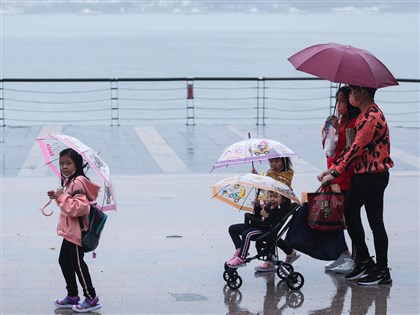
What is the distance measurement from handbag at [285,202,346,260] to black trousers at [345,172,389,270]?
14 cm

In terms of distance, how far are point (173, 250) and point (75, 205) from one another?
7.14ft

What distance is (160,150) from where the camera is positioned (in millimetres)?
15461

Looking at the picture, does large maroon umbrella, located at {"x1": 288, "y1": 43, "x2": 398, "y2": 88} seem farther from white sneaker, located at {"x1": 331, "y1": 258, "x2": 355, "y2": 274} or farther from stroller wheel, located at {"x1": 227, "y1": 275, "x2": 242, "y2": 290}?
stroller wheel, located at {"x1": 227, "y1": 275, "x2": 242, "y2": 290}

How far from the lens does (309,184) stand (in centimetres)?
1227

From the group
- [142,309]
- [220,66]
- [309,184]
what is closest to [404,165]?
[309,184]

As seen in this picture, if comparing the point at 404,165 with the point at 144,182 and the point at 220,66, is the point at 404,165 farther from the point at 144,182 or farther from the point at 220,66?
the point at 220,66

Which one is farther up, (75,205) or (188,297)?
(75,205)

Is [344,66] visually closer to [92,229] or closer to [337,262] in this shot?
[337,262]

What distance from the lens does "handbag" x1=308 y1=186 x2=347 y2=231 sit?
753cm

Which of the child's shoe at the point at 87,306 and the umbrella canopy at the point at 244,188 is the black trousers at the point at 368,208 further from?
the child's shoe at the point at 87,306

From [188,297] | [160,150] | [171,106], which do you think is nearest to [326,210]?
[188,297]

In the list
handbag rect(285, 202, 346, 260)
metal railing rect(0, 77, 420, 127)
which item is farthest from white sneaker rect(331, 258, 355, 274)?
metal railing rect(0, 77, 420, 127)

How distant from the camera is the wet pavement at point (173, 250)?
7.32 meters

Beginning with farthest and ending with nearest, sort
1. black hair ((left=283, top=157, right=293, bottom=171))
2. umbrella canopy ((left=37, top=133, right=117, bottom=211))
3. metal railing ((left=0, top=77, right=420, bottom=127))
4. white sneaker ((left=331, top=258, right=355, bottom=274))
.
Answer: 1. metal railing ((left=0, top=77, right=420, bottom=127))
2. white sneaker ((left=331, top=258, right=355, bottom=274))
3. black hair ((left=283, top=157, right=293, bottom=171))
4. umbrella canopy ((left=37, top=133, right=117, bottom=211))
